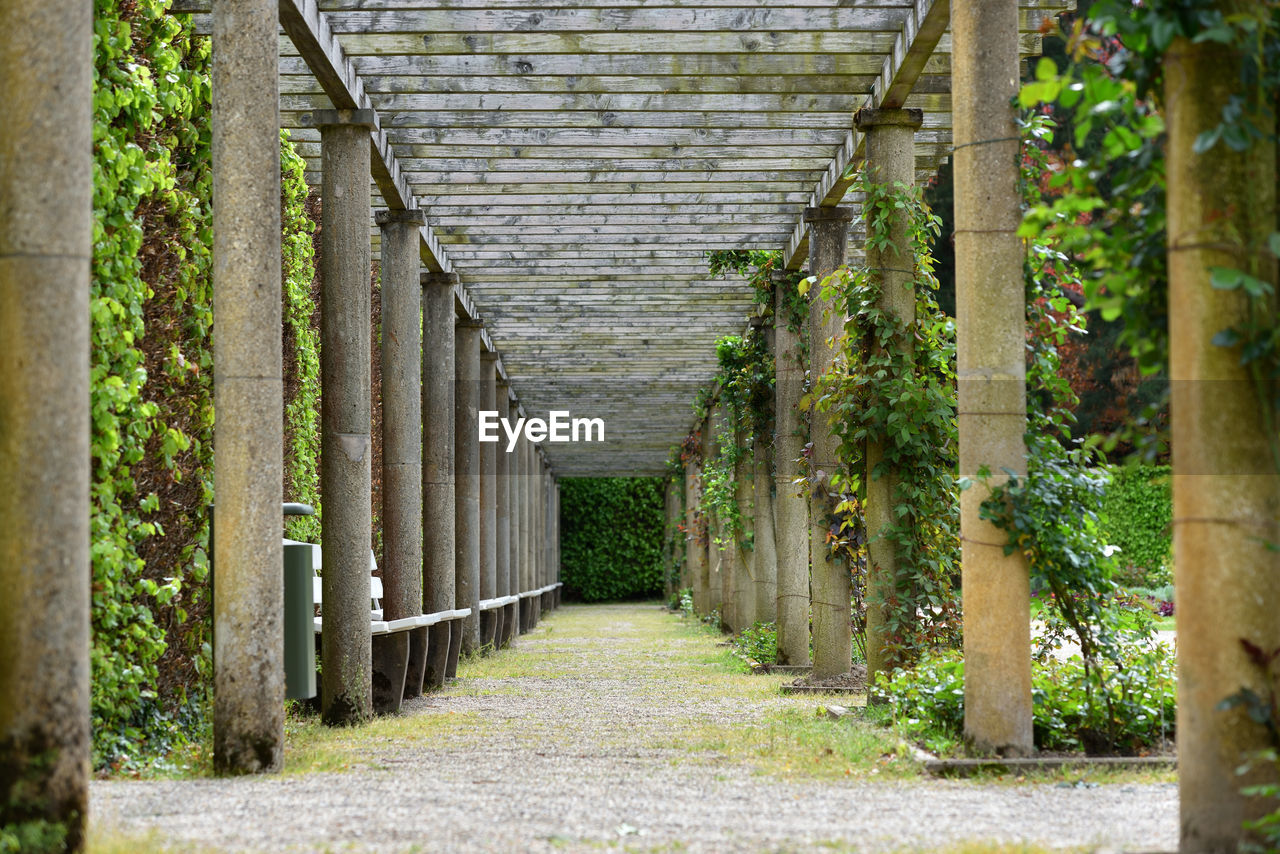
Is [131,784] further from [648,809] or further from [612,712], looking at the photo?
[612,712]

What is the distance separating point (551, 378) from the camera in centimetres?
2083

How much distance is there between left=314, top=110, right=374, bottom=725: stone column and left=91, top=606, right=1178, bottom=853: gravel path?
0.43 meters

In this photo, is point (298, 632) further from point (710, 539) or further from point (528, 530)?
point (528, 530)

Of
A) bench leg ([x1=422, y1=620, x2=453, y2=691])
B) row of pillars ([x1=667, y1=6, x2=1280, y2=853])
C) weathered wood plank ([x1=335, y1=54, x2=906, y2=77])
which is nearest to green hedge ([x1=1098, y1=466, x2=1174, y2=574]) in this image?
row of pillars ([x1=667, y1=6, x2=1280, y2=853])

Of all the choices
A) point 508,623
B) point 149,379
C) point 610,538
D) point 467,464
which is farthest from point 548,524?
point 149,379

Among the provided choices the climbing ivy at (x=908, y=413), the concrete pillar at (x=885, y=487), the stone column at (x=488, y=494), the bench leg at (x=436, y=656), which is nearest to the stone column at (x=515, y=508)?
the stone column at (x=488, y=494)

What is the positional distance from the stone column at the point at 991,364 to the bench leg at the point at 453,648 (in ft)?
20.3

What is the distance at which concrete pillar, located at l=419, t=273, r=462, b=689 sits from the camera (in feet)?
41.0

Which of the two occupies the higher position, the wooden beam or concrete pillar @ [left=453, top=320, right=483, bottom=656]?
the wooden beam

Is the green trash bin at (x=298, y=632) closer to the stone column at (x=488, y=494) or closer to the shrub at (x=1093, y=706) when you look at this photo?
the shrub at (x=1093, y=706)

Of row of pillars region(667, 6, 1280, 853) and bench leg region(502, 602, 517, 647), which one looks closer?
row of pillars region(667, 6, 1280, 853)

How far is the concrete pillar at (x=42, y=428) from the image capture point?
12.6ft

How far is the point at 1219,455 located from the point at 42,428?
3255 millimetres

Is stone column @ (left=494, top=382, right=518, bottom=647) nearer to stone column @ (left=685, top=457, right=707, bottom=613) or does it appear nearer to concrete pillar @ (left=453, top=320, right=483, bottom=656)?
concrete pillar @ (left=453, top=320, right=483, bottom=656)
